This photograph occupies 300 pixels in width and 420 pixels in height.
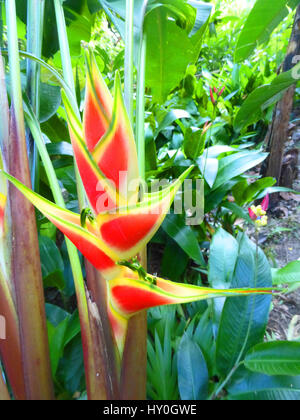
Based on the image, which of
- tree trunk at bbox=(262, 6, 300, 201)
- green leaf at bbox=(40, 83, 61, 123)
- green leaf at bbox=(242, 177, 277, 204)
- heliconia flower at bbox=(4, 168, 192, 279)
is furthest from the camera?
tree trunk at bbox=(262, 6, 300, 201)

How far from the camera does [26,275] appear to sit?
0.31 meters

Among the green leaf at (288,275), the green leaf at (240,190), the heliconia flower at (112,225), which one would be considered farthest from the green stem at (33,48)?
the green leaf at (240,190)

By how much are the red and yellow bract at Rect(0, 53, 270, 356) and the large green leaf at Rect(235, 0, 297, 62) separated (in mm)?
672

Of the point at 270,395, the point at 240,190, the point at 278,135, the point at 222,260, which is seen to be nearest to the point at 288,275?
the point at 222,260

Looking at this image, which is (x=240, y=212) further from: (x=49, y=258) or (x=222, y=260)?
(x=49, y=258)

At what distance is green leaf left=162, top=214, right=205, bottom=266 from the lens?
667mm

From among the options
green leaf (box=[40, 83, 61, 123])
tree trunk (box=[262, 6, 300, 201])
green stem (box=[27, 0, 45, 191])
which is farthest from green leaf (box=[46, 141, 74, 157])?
tree trunk (box=[262, 6, 300, 201])

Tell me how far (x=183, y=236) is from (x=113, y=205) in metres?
0.45

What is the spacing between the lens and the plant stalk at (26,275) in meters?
0.31

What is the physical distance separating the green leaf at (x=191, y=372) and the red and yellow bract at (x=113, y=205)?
8.3 inches

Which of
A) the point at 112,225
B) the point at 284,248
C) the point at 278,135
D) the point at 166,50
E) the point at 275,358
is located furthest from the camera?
the point at 278,135

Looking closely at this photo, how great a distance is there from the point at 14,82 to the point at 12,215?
0.15 metres

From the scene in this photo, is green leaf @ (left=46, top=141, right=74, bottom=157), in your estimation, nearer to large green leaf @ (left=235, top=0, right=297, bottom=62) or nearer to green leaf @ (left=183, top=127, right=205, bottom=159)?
green leaf @ (left=183, top=127, right=205, bottom=159)
